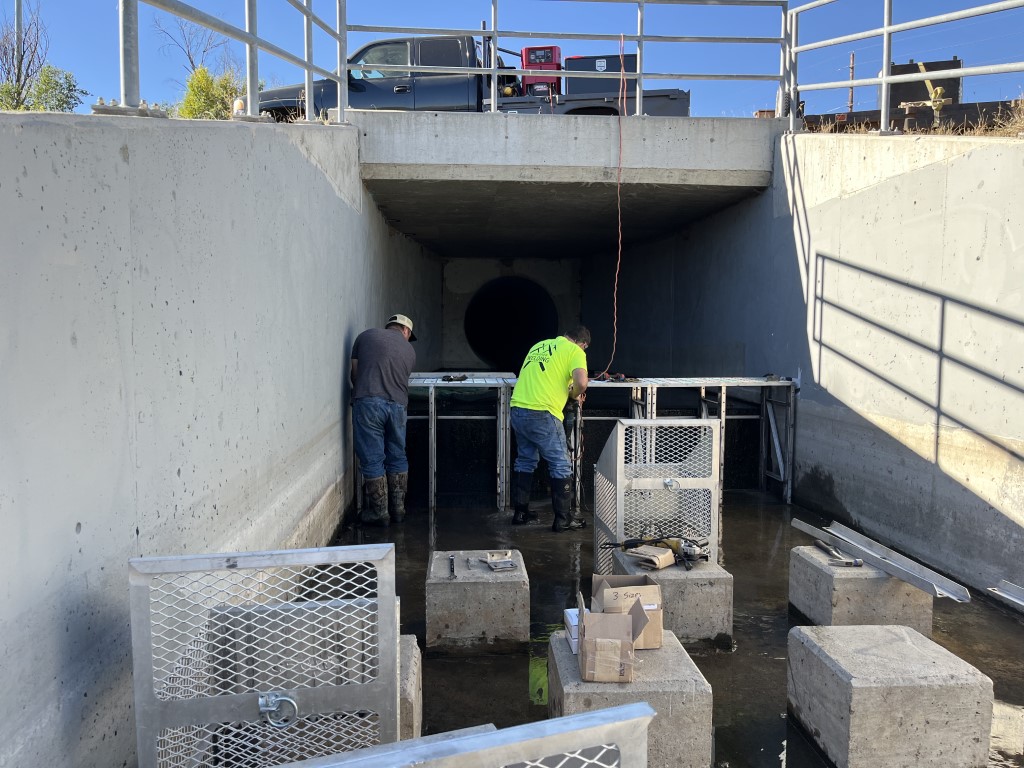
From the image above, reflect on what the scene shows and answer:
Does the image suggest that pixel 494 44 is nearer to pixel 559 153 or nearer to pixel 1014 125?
pixel 559 153

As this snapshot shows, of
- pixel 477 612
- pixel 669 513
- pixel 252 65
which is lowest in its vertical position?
pixel 477 612

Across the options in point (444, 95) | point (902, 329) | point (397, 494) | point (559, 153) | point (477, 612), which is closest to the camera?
point (477, 612)

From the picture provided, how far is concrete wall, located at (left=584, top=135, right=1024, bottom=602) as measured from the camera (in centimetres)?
544

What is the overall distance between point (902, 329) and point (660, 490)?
8.96ft

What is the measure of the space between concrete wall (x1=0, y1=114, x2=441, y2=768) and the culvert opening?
13.8 metres

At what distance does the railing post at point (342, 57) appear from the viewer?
805 cm

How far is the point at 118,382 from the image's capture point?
276 cm

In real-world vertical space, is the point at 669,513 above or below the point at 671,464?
below

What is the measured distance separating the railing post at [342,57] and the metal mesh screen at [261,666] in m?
6.48

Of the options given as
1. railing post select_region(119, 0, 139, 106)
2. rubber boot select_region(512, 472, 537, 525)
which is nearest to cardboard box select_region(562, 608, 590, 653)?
railing post select_region(119, 0, 139, 106)

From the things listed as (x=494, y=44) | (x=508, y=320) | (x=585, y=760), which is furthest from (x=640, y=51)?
(x=508, y=320)

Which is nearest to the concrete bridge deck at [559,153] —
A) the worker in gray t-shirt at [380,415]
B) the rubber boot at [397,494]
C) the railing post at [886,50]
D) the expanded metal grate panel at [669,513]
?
the railing post at [886,50]

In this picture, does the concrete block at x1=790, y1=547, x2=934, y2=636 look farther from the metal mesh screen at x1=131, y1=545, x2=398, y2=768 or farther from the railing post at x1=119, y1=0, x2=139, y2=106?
the railing post at x1=119, y1=0, x2=139, y2=106

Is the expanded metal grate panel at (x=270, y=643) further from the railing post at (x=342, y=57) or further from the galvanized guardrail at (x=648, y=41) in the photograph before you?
the railing post at (x=342, y=57)
